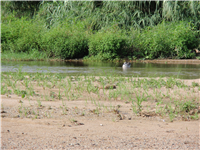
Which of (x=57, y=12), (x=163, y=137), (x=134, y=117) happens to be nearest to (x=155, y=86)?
(x=134, y=117)

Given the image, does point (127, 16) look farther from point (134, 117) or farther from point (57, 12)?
point (134, 117)

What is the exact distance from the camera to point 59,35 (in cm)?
1708

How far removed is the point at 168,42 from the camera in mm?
16016

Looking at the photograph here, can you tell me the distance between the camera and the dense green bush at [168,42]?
15.9 metres

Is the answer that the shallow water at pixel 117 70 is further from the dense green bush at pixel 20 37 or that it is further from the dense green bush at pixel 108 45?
the dense green bush at pixel 20 37

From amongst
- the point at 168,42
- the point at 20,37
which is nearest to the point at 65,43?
the point at 20,37

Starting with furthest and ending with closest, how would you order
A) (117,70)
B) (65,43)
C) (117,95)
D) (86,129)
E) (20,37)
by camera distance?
(20,37) < (65,43) < (117,70) < (117,95) < (86,129)

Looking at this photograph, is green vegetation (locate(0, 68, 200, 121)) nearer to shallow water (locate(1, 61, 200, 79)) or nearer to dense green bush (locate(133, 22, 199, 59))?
shallow water (locate(1, 61, 200, 79))

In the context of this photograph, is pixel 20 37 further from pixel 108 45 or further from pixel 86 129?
pixel 86 129

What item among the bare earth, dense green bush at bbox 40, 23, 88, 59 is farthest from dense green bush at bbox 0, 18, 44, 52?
the bare earth

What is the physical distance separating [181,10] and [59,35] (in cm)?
861

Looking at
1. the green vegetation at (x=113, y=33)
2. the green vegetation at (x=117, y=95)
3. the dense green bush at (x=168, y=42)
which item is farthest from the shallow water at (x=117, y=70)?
the green vegetation at (x=113, y=33)

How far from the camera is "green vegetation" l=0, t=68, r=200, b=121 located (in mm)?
4668

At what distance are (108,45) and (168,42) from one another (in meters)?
3.74
